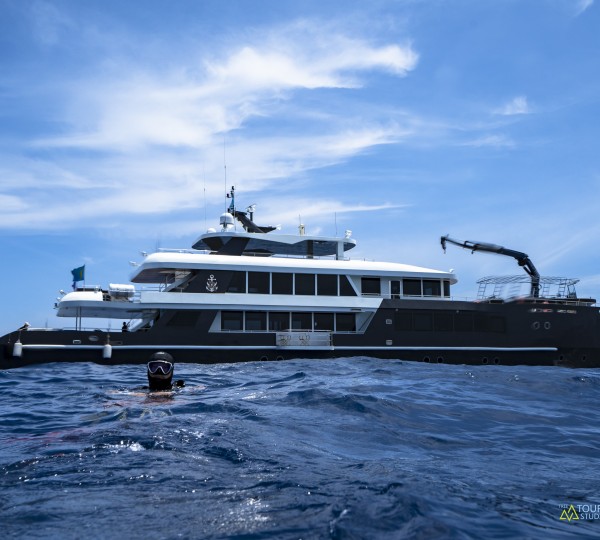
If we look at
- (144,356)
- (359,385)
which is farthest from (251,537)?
(144,356)

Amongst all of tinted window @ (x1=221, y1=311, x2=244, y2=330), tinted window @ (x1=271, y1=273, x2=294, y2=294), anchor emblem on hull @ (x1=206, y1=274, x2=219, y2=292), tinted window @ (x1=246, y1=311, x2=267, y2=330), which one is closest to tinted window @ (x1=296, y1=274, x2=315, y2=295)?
tinted window @ (x1=271, y1=273, x2=294, y2=294)

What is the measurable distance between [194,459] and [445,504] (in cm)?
242

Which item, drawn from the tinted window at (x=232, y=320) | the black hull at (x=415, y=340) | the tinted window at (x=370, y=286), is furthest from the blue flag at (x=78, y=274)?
the tinted window at (x=370, y=286)

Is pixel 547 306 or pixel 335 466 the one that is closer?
pixel 335 466

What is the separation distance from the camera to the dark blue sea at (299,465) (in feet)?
13.1

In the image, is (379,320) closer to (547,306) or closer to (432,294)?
(432,294)

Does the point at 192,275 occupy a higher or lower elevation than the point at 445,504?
higher

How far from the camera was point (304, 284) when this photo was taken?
2266cm

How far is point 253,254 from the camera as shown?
2456 centimetres

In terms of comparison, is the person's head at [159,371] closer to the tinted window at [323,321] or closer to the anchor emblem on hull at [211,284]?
the anchor emblem on hull at [211,284]

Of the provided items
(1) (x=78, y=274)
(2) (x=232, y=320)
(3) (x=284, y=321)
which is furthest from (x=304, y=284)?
(1) (x=78, y=274)

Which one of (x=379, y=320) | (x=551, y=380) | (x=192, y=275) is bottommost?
(x=551, y=380)

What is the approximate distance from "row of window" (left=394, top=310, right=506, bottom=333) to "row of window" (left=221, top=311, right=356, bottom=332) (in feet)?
6.52

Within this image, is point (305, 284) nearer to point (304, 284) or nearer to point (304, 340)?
point (304, 284)
